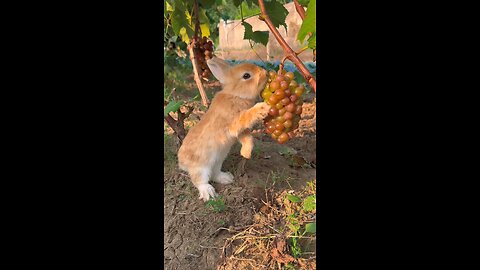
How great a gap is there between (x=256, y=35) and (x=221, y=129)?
26 centimetres

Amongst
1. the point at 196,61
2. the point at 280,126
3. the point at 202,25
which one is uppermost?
the point at 202,25

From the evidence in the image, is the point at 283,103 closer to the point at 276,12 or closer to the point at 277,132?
the point at 277,132

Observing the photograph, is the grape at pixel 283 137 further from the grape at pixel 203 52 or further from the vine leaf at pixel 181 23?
the vine leaf at pixel 181 23

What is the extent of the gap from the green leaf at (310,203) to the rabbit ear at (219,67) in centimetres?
37

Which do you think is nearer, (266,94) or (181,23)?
(266,94)

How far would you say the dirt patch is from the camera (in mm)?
1251

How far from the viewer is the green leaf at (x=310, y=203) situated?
48.2 inches

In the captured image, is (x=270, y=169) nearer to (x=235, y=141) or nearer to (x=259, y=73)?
(x=235, y=141)

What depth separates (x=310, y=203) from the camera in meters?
1.23

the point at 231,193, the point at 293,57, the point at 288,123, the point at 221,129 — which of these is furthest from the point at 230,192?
the point at 293,57

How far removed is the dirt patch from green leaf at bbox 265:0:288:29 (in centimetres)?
22

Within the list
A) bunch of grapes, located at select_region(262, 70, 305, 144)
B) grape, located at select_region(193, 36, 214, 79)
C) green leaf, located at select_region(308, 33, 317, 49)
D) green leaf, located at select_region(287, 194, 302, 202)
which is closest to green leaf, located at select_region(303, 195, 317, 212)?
green leaf, located at select_region(287, 194, 302, 202)

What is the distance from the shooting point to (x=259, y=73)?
49.9 inches
